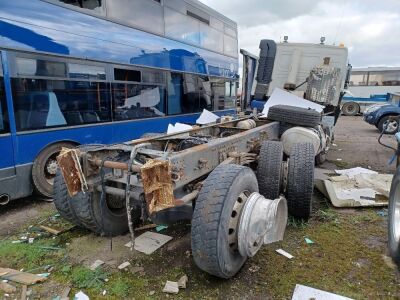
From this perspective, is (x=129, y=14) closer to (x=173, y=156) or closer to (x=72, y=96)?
(x=72, y=96)

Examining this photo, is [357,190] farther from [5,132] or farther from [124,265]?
[5,132]

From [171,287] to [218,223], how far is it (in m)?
0.75

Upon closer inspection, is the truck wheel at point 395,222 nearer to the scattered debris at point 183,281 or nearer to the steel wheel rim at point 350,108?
the scattered debris at point 183,281

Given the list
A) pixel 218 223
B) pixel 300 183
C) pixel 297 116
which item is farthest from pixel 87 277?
pixel 297 116

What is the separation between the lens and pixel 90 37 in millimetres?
5047

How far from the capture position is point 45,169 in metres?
4.78

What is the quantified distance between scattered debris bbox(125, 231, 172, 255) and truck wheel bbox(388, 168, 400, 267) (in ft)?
7.54

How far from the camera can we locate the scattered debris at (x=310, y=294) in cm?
245

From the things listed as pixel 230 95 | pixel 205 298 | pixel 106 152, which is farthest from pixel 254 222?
pixel 230 95

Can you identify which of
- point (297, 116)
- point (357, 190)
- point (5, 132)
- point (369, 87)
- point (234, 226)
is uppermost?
point (369, 87)

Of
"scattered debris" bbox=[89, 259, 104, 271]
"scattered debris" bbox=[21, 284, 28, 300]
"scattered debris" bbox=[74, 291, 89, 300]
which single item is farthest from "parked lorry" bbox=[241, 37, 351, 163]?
"scattered debris" bbox=[21, 284, 28, 300]

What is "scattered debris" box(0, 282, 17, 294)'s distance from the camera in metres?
2.56

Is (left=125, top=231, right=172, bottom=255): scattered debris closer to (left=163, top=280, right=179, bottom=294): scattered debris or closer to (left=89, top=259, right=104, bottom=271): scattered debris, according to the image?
(left=89, top=259, right=104, bottom=271): scattered debris

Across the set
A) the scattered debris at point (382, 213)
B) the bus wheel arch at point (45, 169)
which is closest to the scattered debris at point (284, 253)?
the scattered debris at point (382, 213)
